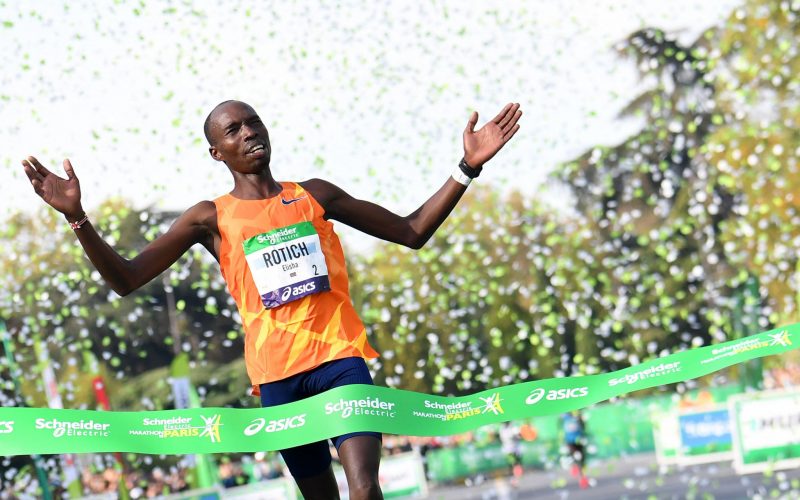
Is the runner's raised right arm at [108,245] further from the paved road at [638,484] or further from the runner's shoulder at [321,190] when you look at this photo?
the paved road at [638,484]

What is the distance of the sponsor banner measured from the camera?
7.52 metres

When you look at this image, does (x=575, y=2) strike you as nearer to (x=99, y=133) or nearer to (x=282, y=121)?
(x=282, y=121)

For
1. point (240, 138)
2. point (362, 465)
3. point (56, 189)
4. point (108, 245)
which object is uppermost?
point (240, 138)

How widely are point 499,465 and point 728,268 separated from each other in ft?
7.18

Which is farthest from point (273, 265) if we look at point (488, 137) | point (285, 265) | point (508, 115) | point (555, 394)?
point (555, 394)

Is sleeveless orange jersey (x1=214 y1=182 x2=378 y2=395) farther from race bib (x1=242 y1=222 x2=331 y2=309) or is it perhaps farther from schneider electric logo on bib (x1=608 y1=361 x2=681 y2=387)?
schneider electric logo on bib (x1=608 y1=361 x2=681 y2=387)

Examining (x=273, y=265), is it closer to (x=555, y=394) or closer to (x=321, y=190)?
(x=321, y=190)

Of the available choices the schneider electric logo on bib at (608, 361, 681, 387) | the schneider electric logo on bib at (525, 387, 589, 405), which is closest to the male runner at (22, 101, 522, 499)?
the schneider electric logo on bib at (525, 387, 589, 405)

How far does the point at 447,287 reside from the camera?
8039 mm

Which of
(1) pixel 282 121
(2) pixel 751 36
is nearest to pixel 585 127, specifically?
(2) pixel 751 36

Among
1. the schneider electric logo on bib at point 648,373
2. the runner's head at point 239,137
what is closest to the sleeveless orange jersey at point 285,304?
the runner's head at point 239,137

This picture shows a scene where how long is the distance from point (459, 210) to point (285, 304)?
203 inches

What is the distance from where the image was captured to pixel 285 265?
9.78 ft

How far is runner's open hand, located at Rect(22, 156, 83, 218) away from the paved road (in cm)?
533
